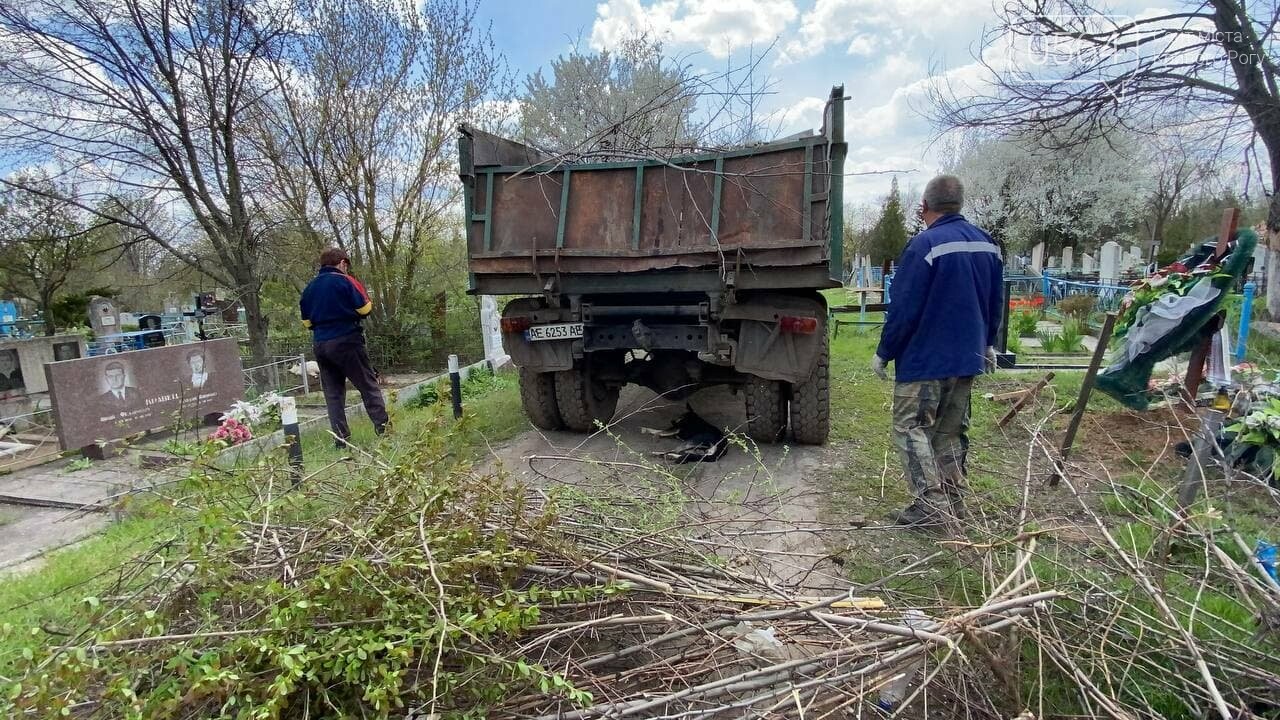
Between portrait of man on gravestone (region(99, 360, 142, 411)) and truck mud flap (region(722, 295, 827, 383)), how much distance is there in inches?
244

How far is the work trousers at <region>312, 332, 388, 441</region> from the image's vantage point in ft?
17.4

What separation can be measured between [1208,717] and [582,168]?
14.6ft

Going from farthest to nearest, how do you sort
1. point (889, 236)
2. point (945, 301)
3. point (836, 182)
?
1. point (889, 236)
2. point (836, 182)
3. point (945, 301)

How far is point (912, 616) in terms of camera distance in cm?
195

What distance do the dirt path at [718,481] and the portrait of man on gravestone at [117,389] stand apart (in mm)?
4181

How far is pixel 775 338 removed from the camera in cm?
456

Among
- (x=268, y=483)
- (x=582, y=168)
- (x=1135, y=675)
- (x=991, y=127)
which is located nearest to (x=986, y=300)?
(x=1135, y=675)

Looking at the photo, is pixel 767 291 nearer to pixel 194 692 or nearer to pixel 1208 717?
pixel 1208 717

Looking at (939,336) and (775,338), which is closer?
A: (939,336)

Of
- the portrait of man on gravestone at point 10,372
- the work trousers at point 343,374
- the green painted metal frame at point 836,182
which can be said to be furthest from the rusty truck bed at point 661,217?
the portrait of man on gravestone at point 10,372

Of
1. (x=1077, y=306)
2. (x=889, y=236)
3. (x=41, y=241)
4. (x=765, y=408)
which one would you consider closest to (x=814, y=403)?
(x=765, y=408)

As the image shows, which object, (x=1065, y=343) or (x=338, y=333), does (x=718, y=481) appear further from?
(x=1065, y=343)

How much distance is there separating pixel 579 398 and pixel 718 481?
162 centimetres

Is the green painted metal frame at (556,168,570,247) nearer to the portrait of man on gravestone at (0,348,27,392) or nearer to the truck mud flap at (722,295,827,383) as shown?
the truck mud flap at (722,295,827,383)
